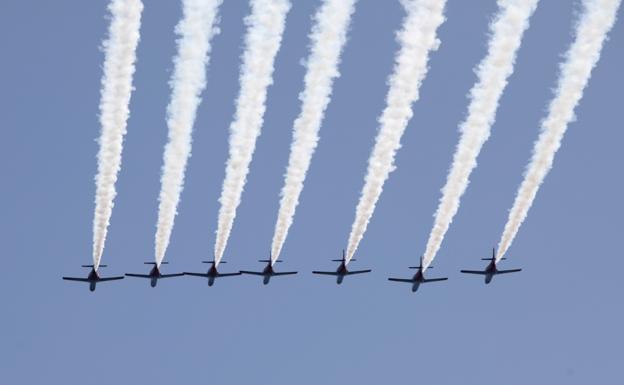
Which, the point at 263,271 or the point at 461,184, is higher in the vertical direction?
the point at 461,184

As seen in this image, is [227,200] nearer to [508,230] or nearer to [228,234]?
[228,234]

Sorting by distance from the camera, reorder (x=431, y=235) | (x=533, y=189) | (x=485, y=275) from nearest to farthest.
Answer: (x=533, y=189)
(x=431, y=235)
(x=485, y=275)

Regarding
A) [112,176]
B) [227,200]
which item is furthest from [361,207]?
[112,176]

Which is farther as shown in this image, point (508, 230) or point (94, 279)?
point (94, 279)

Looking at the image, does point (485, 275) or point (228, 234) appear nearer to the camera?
point (228, 234)

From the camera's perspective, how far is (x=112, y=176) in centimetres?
4900

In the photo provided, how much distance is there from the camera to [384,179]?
4888cm

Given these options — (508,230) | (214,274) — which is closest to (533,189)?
(508,230)

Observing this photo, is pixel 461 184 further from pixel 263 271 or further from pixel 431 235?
pixel 263 271

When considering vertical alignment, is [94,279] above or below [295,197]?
below

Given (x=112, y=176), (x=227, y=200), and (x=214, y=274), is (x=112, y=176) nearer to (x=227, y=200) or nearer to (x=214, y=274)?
(x=227, y=200)

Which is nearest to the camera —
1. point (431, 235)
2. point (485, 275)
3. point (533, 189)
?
point (533, 189)

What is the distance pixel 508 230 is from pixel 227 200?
1122 cm

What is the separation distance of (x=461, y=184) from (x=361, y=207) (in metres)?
4.36
